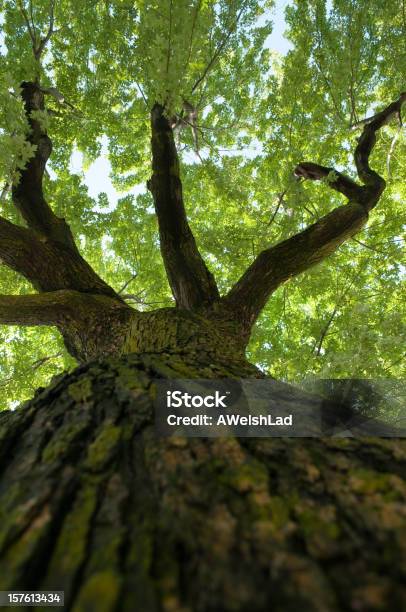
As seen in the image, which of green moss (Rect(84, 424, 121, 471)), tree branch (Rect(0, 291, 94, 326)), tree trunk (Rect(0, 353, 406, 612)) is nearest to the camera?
tree trunk (Rect(0, 353, 406, 612))

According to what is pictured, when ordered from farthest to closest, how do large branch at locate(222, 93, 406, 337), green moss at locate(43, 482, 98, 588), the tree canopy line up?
1. the tree canopy
2. large branch at locate(222, 93, 406, 337)
3. green moss at locate(43, 482, 98, 588)

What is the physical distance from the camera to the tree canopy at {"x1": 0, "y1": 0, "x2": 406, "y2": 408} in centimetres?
594

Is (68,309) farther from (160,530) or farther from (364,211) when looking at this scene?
(364,211)

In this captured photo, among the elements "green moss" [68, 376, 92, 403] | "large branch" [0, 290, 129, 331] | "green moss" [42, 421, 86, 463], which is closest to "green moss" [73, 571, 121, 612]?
"green moss" [42, 421, 86, 463]

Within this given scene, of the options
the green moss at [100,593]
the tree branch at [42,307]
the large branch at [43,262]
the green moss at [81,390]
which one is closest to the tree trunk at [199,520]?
the green moss at [100,593]

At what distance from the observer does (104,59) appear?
7.24m

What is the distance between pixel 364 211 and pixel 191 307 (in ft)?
8.59

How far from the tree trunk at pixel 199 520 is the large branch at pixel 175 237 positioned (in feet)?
8.64

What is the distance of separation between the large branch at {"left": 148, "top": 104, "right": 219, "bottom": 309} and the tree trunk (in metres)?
2.63

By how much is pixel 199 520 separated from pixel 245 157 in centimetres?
821

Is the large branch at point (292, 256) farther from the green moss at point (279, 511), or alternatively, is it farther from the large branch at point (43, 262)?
the green moss at point (279, 511)

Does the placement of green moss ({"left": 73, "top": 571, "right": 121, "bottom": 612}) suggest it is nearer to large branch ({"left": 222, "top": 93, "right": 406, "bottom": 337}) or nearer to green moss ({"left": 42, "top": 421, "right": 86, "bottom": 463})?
green moss ({"left": 42, "top": 421, "right": 86, "bottom": 463})

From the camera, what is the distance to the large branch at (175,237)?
157 inches

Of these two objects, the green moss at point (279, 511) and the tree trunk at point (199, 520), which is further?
the green moss at point (279, 511)
